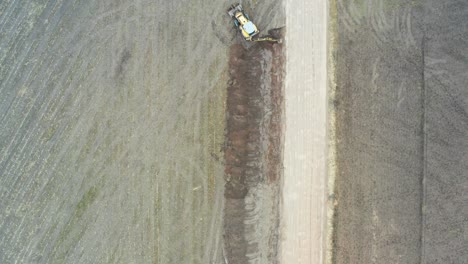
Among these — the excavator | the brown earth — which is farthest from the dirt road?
the excavator

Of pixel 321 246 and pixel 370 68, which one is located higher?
pixel 370 68

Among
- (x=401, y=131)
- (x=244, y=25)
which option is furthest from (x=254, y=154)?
(x=401, y=131)

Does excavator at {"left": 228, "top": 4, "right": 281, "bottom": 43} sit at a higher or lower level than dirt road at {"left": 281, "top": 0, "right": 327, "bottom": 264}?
higher

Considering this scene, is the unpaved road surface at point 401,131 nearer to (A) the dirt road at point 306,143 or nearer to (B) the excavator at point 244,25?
(A) the dirt road at point 306,143

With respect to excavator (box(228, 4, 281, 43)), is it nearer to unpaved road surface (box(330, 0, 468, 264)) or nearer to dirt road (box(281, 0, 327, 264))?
dirt road (box(281, 0, 327, 264))

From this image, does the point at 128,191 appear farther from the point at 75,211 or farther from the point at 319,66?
the point at 319,66

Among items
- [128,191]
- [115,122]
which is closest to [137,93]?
[115,122]
